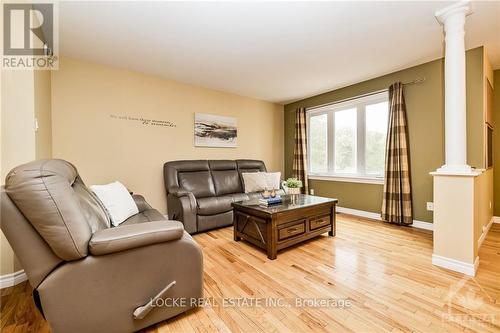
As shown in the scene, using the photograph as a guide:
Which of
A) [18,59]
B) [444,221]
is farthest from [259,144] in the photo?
[18,59]

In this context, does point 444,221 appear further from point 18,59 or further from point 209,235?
point 18,59

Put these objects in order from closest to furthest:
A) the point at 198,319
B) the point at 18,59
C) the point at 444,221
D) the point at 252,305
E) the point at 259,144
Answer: the point at 198,319
the point at 252,305
the point at 18,59
the point at 444,221
the point at 259,144

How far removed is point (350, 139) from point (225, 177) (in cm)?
238

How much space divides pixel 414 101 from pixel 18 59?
14.6 ft

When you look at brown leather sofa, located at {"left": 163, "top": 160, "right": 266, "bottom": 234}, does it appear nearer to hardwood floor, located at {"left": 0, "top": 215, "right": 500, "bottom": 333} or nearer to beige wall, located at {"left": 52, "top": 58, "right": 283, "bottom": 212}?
beige wall, located at {"left": 52, "top": 58, "right": 283, "bottom": 212}

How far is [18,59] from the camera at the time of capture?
1734mm

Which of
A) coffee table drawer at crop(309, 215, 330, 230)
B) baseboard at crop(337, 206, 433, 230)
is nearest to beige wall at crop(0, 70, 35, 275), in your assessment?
coffee table drawer at crop(309, 215, 330, 230)

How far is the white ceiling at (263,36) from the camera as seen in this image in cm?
194

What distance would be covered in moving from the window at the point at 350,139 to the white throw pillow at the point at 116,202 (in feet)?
11.5

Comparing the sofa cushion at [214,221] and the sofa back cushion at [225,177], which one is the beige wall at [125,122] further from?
the sofa cushion at [214,221]

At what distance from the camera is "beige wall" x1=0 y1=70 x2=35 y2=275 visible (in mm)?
1663

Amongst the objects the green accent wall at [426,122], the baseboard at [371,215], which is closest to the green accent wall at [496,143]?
A: the green accent wall at [426,122]

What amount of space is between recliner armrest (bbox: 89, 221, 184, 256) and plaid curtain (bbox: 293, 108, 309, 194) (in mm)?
3657

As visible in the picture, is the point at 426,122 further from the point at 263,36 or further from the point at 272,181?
the point at 263,36
